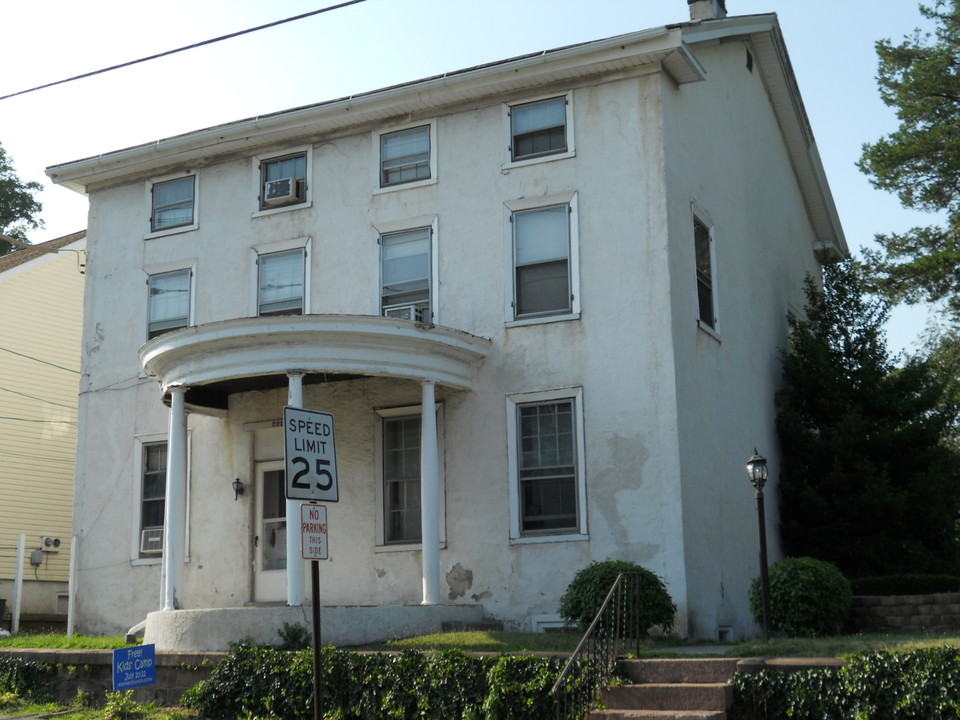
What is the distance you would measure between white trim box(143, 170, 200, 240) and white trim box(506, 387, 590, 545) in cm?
671

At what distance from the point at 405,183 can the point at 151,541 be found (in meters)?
6.97

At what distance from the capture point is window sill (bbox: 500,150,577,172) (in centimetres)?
1656

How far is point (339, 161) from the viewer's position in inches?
721

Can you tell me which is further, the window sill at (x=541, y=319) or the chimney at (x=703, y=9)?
the chimney at (x=703, y=9)

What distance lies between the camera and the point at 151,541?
18422mm

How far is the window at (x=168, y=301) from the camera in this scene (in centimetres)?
1914

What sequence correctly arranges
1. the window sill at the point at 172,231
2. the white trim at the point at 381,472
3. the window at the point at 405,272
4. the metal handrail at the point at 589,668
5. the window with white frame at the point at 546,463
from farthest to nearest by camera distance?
the window sill at the point at 172,231
the window at the point at 405,272
the white trim at the point at 381,472
the window with white frame at the point at 546,463
the metal handrail at the point at 589,668

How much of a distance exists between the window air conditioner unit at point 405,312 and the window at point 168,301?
3834 mm

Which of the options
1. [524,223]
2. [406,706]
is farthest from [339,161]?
[406,706]

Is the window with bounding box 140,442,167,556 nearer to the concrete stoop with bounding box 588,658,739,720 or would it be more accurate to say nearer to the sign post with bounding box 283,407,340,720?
the sign post with bounding box 283,407,340,720

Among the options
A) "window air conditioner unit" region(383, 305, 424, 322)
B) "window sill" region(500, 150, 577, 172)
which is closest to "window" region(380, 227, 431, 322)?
"window air conditioner unit" region(383, 305, 424, 322)

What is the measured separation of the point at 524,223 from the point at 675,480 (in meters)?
4.41

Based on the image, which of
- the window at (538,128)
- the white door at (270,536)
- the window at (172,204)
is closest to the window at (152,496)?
the white door at (270,536)

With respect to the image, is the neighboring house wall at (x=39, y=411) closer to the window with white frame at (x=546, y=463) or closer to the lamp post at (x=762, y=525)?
the window with white frame at (x=546, y=463)
